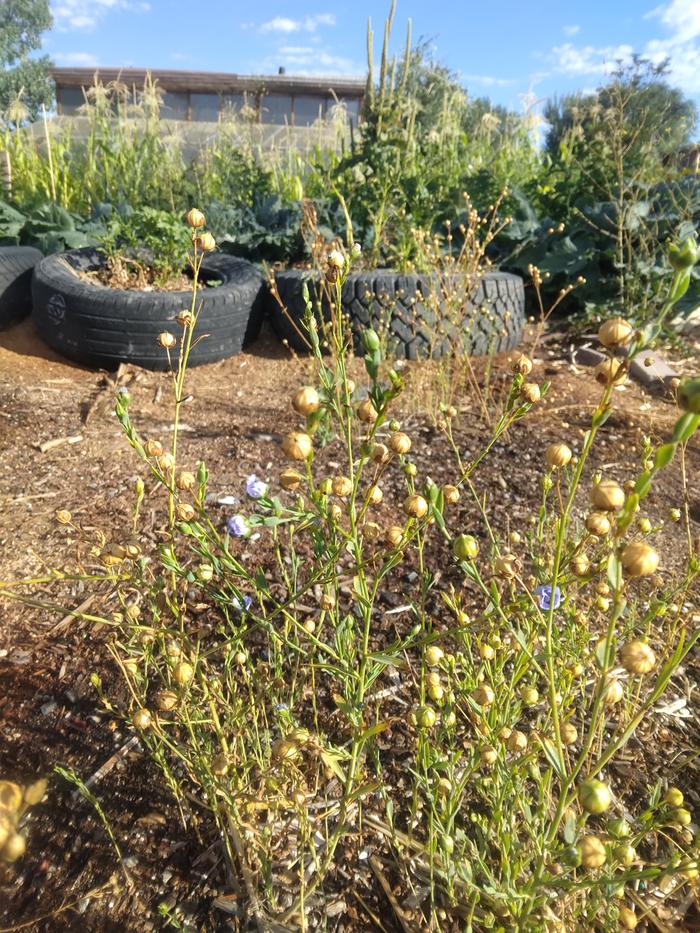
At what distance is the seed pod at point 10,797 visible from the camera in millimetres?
526

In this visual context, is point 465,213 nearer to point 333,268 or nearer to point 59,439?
point 59,439

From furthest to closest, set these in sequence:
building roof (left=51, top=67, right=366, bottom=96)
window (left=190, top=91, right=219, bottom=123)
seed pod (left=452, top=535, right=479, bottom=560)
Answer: window (left=190, top=91, right=219, bottom=123) < building roof (left=51, top=67, right=366, bottom=96) < seed pod (left=452, top=535, right=479, bottom=560)

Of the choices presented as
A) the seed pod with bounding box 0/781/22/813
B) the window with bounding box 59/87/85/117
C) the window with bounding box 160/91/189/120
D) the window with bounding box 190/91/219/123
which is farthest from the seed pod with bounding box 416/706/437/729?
the window with bounding box 59/87/85/117

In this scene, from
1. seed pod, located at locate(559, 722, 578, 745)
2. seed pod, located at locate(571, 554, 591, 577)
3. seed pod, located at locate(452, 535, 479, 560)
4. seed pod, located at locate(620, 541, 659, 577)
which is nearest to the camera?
seed pod, located at locate(620, 541, 659, 577)

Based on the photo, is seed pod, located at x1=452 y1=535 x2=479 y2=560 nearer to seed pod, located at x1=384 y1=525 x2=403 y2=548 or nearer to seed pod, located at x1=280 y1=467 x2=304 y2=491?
seed pod, located at x1=384 y1=525 x2=403 y2=548

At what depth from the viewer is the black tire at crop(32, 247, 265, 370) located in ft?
11.2

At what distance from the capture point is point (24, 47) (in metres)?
39.4

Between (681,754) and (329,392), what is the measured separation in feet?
3.89

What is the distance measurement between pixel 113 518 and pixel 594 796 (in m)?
1.80

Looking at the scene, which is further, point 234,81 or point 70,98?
point 70,98

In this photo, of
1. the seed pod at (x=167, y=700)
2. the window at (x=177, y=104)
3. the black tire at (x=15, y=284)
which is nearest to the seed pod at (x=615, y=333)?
the seed pod at (x=167, y=700)

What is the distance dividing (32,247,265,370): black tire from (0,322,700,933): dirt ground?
11 cm

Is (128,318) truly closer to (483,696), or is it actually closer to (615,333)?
(483,696)

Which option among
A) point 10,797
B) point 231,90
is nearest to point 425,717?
point 10,797
